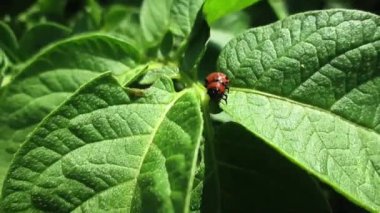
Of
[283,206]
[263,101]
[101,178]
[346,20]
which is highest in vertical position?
[346,20]

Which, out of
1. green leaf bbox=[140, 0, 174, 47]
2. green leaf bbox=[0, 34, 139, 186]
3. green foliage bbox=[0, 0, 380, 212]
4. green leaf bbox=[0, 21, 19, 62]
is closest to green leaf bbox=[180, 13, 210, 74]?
green foliage bbox=[0, 0, 380, 212]

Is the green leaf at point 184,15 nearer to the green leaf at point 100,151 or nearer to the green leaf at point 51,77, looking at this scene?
the green leaf at point 51,77

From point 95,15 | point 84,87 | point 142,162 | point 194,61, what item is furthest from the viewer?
point 95,15

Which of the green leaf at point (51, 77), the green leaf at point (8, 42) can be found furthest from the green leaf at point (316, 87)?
the green leaf at point (8, 42)

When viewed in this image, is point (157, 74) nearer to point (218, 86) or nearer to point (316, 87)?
point (218, 86)

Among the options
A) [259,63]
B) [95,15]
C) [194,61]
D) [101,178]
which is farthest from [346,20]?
[95,15]

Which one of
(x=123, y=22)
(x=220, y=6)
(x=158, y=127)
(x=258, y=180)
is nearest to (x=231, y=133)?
(x=258, y=180)

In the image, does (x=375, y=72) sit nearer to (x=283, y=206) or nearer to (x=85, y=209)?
(x=283, y=206)
